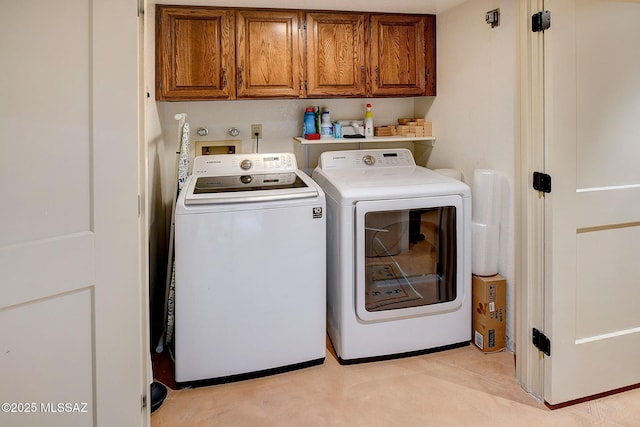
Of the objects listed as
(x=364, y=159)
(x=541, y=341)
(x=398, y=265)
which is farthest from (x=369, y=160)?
(x=541, y=341)

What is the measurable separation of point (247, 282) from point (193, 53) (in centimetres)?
145

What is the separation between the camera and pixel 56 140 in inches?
42.8

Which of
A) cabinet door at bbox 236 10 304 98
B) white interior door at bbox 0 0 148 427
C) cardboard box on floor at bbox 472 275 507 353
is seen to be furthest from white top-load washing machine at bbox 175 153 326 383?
A: cardboard box on floor at bbox 472 275 507 353

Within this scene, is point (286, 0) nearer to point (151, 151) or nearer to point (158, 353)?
point (151, 151)

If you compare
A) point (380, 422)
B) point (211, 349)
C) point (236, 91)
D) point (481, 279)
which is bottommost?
point (380, 422)

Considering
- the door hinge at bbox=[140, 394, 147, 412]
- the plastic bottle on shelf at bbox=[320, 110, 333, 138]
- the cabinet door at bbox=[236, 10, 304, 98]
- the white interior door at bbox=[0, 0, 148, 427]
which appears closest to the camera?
the white interior door at bbox=[0, 0, 148, 427]

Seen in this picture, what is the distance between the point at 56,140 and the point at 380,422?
5.26 feet

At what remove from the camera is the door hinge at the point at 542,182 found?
169 centimetres

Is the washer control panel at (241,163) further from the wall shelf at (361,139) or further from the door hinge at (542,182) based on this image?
the door hinge at (542,182)

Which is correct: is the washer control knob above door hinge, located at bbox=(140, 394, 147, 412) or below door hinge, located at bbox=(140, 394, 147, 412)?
above

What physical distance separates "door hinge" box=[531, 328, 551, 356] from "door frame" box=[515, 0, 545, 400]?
0.02 metres

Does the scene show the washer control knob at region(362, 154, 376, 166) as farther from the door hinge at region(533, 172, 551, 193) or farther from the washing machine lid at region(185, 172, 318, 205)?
the door hinge at region(533, 172, 551, 193)

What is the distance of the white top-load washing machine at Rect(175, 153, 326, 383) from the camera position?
197 centimetres

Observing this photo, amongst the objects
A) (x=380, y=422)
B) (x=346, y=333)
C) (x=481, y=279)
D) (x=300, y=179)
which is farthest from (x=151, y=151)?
(x=481, y=279)
